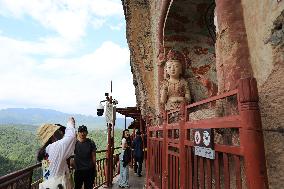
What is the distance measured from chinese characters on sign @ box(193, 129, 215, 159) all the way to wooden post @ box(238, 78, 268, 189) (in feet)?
1.57

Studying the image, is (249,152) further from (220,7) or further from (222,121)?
(220,7)

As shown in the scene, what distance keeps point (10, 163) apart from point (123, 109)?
107 ft

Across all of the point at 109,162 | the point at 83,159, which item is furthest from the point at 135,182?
the point at 83,159

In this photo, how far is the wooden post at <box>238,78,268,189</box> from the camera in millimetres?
1728

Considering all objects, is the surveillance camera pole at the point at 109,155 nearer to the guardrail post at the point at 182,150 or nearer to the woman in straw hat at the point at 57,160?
the woman in straw hat at the point at 57,160

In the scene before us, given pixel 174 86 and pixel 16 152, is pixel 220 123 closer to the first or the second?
pixel 174 86

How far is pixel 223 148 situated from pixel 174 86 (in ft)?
14.5

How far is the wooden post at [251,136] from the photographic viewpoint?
1728 millimetres

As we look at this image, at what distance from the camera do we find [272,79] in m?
2.22

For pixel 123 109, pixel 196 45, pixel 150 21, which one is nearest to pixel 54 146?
pixel 196 45

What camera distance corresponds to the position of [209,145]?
238 cm

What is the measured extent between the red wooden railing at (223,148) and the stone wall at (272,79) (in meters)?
0.23

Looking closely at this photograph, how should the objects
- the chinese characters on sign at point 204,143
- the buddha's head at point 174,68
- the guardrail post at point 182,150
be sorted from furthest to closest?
the buddha's head at point 174,68 → the guardrail post at point 182,150 → the chinese characters on sign at point 204,143

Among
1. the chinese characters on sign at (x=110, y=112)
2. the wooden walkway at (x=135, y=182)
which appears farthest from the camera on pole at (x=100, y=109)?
the wooden walkway at (x=135, y=182)
